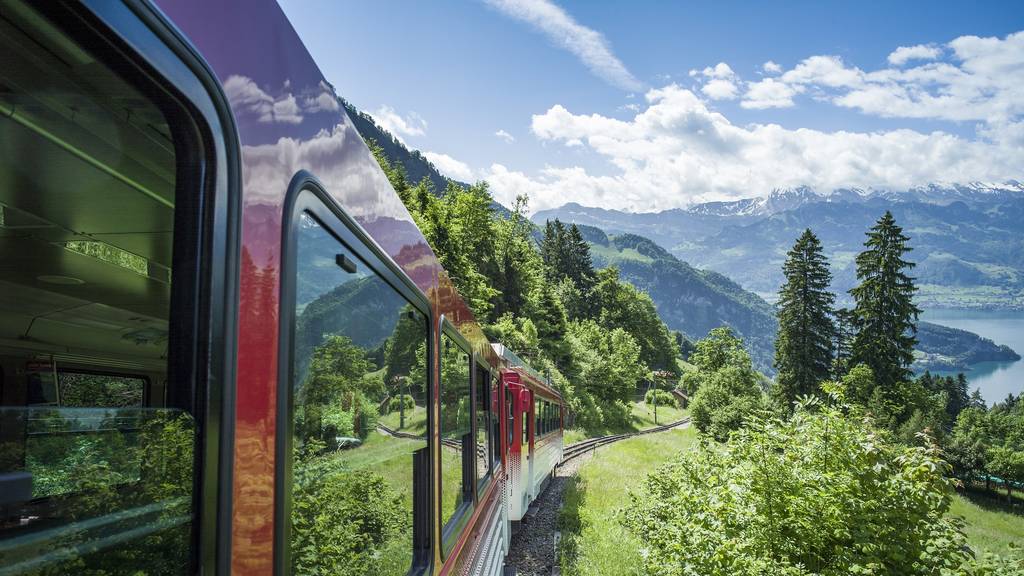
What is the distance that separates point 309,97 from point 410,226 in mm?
1738

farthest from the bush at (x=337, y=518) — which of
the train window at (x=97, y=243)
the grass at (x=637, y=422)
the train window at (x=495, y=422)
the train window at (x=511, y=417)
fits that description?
the grass at (x=637, y=422)

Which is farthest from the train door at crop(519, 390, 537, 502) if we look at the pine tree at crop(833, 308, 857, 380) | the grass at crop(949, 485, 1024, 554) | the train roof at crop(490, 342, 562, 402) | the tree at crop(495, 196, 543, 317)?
the pine tree at crop(833, 308, 857, 380)

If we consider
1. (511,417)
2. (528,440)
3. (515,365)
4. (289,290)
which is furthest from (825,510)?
(528,440)

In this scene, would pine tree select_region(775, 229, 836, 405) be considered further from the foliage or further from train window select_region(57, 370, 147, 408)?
Answer: train window select_region(57, 370, 147, 408)

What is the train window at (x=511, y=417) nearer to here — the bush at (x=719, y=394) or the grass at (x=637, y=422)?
the grass at (x=637, y=422)

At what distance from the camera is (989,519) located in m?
45.1

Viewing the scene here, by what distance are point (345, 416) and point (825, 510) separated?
5.12m

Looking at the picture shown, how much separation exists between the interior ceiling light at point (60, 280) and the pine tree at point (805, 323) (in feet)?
203

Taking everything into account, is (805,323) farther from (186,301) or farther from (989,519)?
(186,301)

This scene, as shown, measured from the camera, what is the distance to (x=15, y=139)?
1321mm

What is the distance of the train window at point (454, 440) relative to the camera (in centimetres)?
436

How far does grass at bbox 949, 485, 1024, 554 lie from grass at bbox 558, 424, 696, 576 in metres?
20.0

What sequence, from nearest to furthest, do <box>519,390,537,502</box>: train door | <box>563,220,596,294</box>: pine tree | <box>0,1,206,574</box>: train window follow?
<box>0,1,206,574</box>: train window
<box>519,390,537,502</box>: train door
<box>563,220,596,294</box>: pine tree

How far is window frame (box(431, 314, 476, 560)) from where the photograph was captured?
13.5ft
